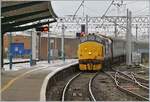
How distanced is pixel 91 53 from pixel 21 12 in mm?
12028

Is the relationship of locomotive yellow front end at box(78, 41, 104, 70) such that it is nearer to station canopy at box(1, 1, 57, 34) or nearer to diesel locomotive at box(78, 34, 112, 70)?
diesel locomotive at box(78, 34, 112, 70)

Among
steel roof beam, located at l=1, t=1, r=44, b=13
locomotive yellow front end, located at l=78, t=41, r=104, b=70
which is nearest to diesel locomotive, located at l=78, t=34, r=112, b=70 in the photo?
locomotive yellow front end, located at l=78, t=41, r=104, b=70

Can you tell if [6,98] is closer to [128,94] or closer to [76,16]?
[128,94]

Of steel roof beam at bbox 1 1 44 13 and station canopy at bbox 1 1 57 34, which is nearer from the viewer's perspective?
steel roof beam at bbox 1 1 44 13

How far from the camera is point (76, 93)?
1995 cm

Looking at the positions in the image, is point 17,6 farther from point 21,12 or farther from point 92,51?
point 92,51

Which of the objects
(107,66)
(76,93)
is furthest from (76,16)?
(76,93)

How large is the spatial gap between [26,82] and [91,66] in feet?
48.5

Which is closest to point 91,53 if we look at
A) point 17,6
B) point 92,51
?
point 92,51

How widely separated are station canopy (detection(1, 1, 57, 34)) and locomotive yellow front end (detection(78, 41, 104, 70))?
704 cm

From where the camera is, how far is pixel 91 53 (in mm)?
34250

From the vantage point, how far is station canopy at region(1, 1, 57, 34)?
2072cm

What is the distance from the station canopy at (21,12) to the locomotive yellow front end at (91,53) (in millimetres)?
7038

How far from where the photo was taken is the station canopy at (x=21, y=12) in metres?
20.7
